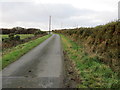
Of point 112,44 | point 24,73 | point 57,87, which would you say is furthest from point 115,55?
point 24,73

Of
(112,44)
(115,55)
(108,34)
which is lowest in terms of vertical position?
(115,55)

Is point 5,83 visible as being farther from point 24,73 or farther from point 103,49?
point 103,49

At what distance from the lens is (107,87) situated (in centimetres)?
521

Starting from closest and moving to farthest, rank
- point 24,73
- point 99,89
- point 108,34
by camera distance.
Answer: point 99,89 < point 24,73 < point 108,34

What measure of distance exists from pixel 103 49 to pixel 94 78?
13.3ft

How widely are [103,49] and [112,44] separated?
3.88 feet

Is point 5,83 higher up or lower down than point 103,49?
lower down

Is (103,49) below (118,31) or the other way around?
below

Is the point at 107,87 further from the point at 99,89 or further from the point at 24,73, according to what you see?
the point at 24,73

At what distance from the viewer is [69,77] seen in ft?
20.9

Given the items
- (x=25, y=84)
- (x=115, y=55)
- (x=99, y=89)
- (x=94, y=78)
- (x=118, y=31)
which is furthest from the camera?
(x=118, y=31)

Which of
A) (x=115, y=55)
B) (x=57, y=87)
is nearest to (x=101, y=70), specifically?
(x=115, y=55)

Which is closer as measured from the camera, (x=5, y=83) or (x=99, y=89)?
(x=99, y=89)

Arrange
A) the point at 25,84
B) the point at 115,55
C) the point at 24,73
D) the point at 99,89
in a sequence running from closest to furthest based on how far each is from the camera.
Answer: the point at 99,89, the point at 25,84, the point at 24,73, the point at 115,55
